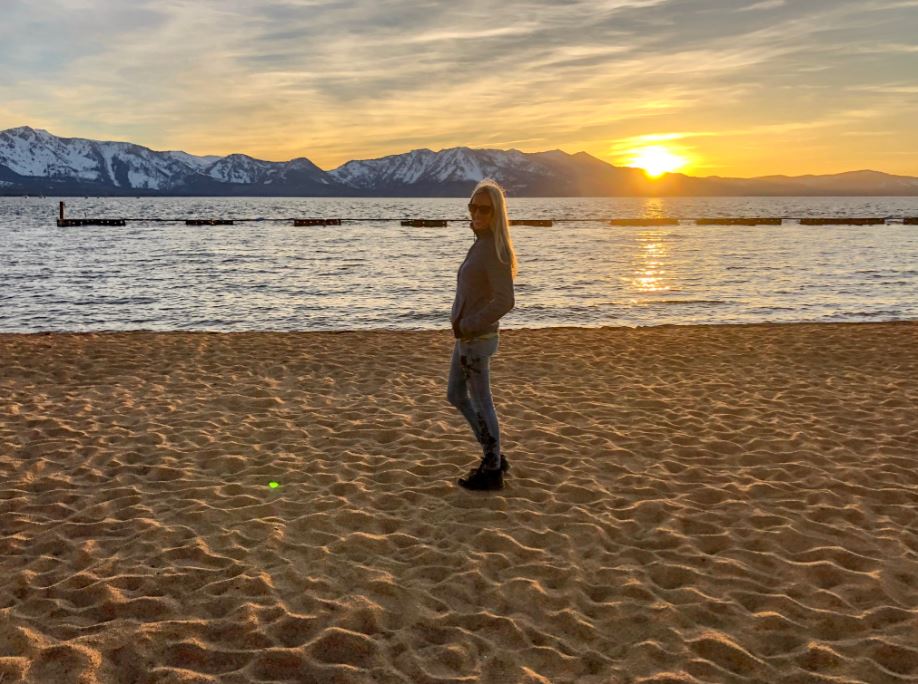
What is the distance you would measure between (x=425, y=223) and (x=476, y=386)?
86993mm

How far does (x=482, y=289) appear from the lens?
5.36 metres

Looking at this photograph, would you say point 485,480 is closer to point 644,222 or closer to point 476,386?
A: point 476,386

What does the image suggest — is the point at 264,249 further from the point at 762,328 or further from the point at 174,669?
the point at 174,669

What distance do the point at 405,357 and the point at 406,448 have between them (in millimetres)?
5325

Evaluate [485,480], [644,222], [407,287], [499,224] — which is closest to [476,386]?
[485,480]

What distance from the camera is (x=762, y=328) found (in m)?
15.8

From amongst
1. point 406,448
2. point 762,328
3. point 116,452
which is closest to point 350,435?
point 406,448

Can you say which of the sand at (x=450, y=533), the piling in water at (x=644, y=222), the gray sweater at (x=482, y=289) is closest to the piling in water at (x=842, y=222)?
the piling in water at (x=644, y=222)

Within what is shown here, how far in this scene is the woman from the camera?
5230 mm

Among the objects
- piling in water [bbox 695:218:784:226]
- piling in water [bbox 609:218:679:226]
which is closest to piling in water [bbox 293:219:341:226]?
piling in water [bbox 609:218:679:226]

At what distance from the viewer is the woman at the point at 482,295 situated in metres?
5.23

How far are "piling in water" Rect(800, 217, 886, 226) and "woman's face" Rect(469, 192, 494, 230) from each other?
9694 centimetres

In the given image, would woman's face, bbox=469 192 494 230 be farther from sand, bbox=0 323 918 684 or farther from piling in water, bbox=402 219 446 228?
piling in water, bbox=402 219 446 228

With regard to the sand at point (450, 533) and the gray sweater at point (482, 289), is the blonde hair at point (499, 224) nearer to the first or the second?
the gray sweater at point (482, 289)
